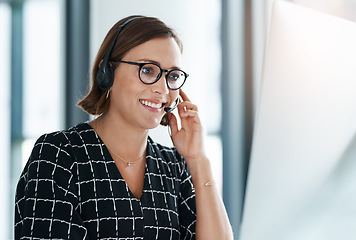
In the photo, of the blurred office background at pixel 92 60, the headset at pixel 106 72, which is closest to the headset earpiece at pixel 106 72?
the headset at pixel 106 72

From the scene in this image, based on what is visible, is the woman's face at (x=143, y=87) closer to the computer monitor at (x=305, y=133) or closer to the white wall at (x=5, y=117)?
the computer monitor at (x=305, y=133)

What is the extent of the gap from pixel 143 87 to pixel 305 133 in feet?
1.59

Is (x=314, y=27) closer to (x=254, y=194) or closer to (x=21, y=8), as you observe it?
(x=254, y=194)

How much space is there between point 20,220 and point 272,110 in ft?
2.64

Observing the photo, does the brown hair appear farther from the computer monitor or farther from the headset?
the computer monitor

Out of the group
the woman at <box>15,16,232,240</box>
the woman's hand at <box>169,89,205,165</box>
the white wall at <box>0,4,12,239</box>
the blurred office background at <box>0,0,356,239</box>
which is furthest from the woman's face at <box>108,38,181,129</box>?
the white wall at <box>0,4,12,239</box>

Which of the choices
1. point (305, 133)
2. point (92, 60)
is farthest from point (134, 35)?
point (92, 60)

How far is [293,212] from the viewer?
4.08 feet

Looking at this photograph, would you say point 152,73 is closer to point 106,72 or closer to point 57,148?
point 106,72

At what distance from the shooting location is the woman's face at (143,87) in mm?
1306

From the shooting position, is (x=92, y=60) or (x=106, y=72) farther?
(x=92, y=60)

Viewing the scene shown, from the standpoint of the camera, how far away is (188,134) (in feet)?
4.83

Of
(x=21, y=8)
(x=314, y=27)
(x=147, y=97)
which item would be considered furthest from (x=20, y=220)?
(x=21, y=8)

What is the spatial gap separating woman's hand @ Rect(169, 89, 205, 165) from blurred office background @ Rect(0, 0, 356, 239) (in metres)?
0.64
